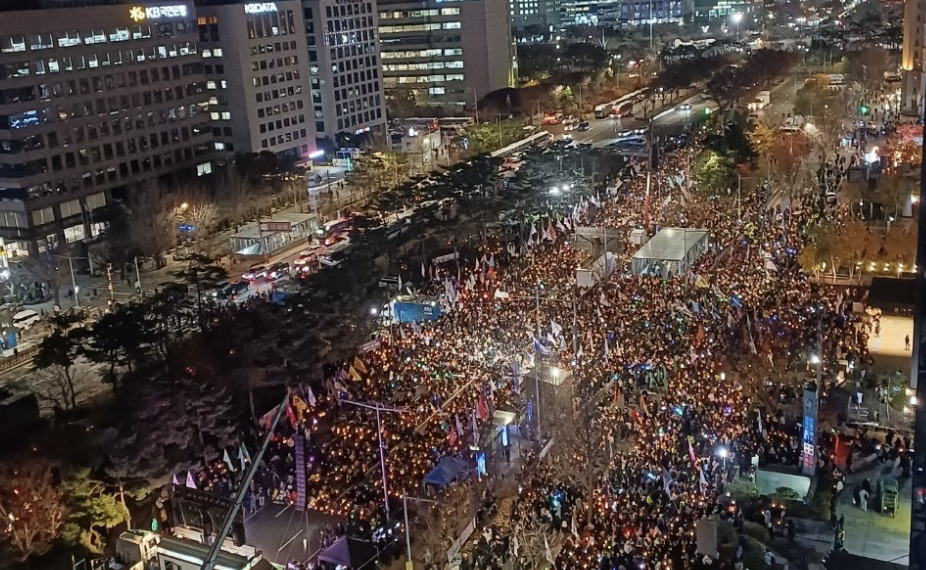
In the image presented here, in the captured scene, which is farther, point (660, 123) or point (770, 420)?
point (660, 123)

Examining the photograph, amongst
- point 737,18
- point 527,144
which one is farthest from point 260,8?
point 737,18

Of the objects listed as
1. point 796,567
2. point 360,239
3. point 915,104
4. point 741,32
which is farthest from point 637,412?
point 741,32

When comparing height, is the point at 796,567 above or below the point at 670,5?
below

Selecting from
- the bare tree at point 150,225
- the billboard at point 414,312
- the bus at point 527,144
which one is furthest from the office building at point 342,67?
the billboard at point 414,312

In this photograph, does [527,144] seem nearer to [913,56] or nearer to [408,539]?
[913,56]

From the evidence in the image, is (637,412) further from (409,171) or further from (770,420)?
(409,171)

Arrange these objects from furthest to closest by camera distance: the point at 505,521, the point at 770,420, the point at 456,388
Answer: the point at 456,388 → the point at 770,420 → the point at 505,521

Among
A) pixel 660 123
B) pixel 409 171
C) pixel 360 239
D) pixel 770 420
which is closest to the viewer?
pixel 770 420
